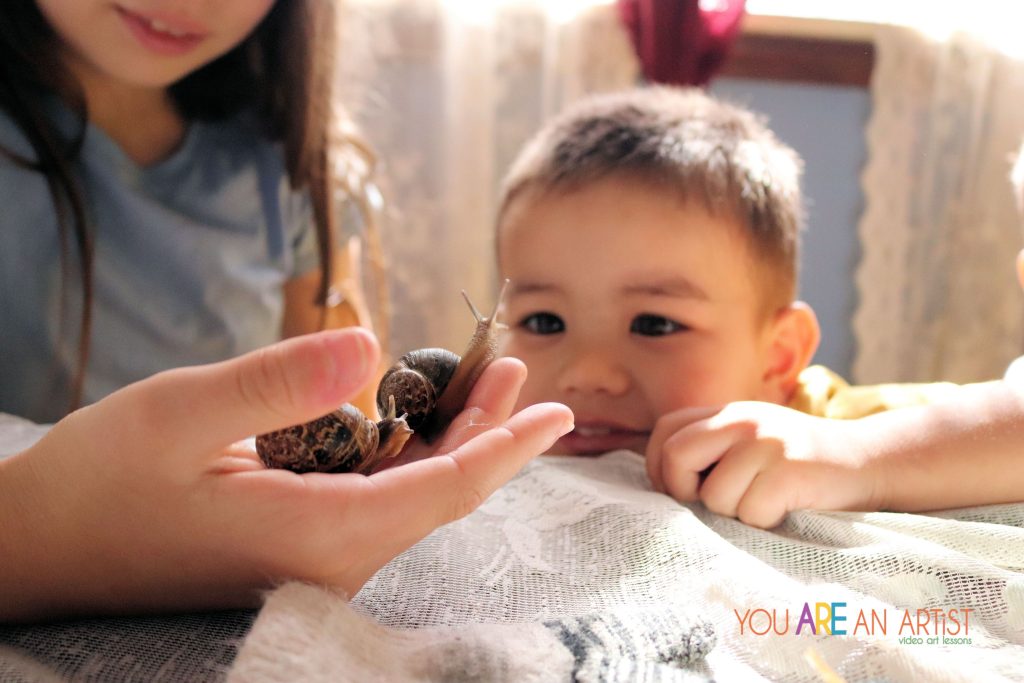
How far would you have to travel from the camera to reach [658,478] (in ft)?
2.39

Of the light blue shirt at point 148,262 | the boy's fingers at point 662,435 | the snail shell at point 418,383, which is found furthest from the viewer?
the light blue shirt at point 148,262

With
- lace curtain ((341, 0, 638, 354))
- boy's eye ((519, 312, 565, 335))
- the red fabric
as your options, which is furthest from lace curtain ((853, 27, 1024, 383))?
boy's eye ((519, 312, 565, 335))

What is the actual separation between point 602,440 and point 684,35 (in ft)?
3.44

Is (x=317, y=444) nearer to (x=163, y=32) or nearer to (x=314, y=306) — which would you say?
(x=163, y=32)

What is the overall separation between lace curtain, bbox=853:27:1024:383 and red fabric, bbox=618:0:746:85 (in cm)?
42

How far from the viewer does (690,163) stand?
99 centimetres

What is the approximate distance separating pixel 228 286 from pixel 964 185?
165 centimetres

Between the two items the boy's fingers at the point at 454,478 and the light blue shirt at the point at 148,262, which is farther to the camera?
the light blue shirt at the point at 148,262

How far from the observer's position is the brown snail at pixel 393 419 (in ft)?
1.52

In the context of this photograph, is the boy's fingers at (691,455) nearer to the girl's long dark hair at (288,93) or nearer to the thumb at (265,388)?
the thumb at (265,388)

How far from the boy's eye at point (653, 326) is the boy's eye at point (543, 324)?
92 millimetres

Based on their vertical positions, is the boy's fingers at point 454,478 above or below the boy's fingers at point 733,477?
above

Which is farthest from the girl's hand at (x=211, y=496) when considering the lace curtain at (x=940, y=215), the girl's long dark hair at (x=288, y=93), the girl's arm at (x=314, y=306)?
the lace curtain at (x=940, y=215)

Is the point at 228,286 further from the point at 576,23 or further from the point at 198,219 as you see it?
the point at 576,23
